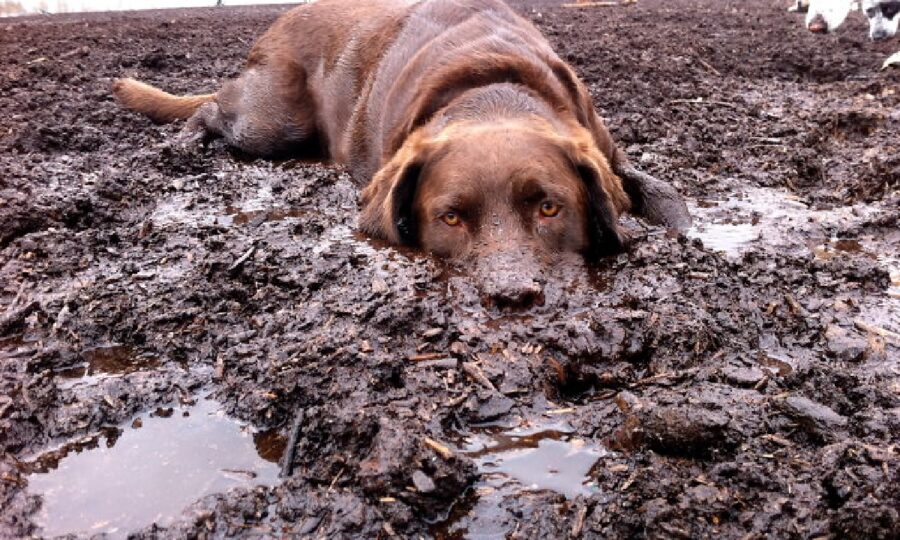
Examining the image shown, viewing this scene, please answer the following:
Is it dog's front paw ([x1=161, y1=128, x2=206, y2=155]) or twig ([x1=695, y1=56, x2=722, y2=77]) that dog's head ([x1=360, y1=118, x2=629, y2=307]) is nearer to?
dog's front paw ([x1=161, y1=128, x2=206, y2=155])

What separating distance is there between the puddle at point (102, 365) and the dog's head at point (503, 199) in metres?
1.37

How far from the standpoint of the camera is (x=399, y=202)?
3.97 meters

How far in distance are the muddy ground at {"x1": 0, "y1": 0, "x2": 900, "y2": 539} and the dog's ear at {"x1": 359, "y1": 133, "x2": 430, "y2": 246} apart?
0.12 m

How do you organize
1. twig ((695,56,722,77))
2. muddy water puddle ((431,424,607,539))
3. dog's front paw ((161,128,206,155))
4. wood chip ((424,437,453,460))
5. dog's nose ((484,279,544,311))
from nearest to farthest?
1. muddy water puddle ((431,424,607,539))
2. wood chip ((424,437,453,460))
3. dog's nose ((484,279,544,311))
4. dog's front paw ((161,128,206,155))
5. twig ((695,56,722,77))

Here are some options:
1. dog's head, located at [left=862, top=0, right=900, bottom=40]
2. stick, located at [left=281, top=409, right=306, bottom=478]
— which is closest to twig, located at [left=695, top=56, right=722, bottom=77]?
dog's head, located at [left=862, top=0, right=900, bottom=40]

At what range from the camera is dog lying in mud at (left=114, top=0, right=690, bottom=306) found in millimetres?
3564

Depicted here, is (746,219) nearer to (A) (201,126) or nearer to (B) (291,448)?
(B) (291,448)

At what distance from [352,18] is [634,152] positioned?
224 centimetres

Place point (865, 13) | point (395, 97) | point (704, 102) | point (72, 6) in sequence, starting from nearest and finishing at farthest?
point (395, 97), point (704, 102), point (865, 13), point (72, 6)

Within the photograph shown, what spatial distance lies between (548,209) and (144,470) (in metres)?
2.02

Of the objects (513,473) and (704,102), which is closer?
(513,473)

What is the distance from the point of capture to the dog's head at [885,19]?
1046 cm

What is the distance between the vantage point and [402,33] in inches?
206

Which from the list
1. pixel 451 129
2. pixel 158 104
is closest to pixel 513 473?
pixel 451 129
